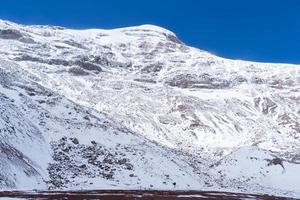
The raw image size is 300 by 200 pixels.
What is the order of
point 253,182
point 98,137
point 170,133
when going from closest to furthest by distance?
point 98,137 < point 253,182 < point 170,133

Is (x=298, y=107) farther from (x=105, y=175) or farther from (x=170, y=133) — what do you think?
(x=105, y=175)

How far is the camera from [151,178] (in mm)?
76375

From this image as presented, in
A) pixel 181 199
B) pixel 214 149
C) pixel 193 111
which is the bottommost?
pixel 181 199

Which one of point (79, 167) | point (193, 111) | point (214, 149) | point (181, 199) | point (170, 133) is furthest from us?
point (193, 111)

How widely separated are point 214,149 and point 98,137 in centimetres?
6293

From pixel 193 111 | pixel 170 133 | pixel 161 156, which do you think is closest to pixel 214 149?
pixel 170 133

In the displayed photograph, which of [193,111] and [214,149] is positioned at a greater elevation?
[193,111]

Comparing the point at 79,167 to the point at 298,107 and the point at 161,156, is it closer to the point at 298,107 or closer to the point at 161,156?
the point at 161,156

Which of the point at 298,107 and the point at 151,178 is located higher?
the point at 298,107

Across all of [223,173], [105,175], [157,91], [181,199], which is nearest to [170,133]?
[157,91]

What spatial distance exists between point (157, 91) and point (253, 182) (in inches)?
4157

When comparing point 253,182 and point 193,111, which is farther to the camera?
point 193,111

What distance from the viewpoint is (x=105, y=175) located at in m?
73.1

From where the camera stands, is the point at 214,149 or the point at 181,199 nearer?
the point at 181,199
